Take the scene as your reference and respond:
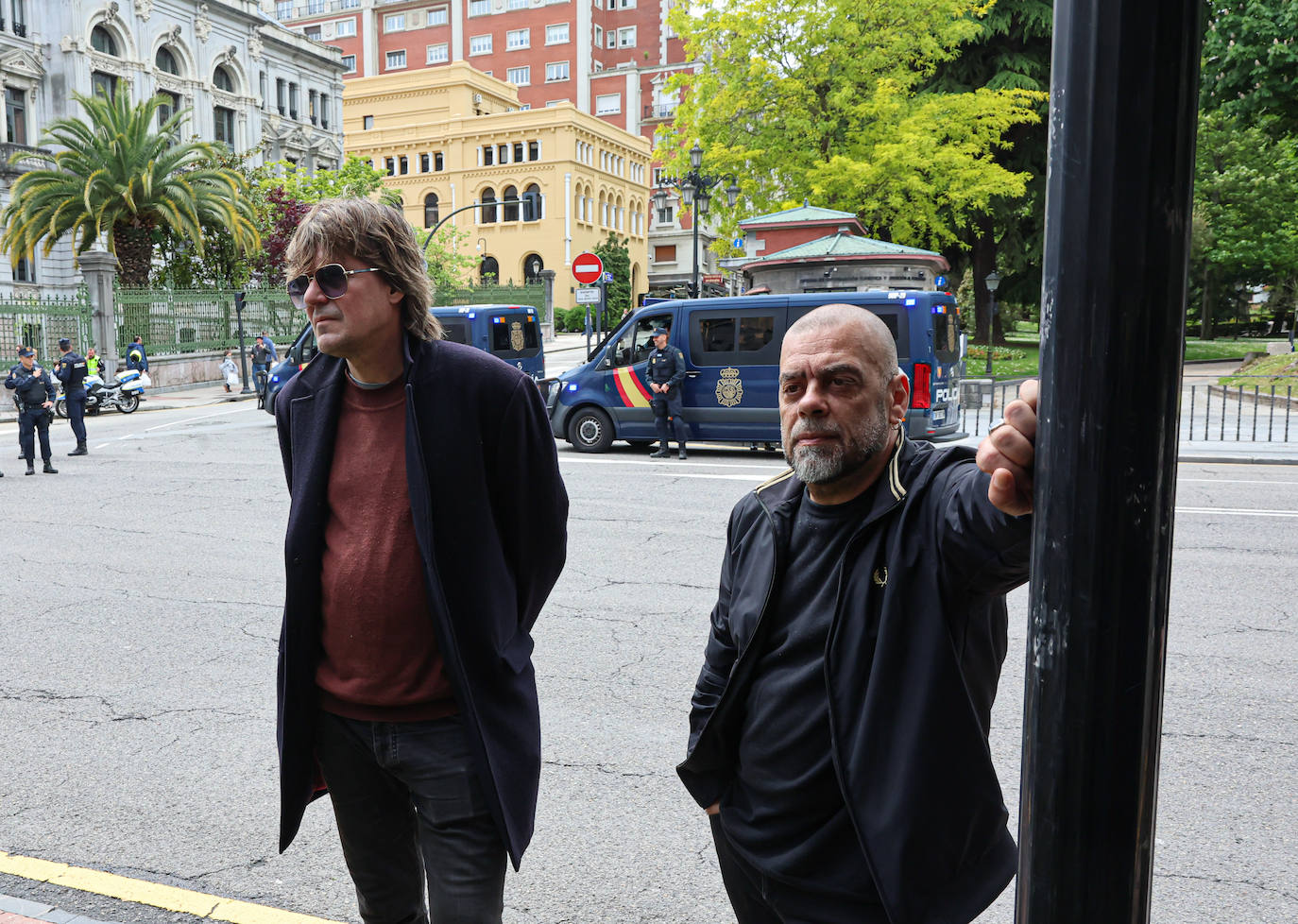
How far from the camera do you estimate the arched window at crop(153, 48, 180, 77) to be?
145 ft

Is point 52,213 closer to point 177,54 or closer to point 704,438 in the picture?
point 177,54

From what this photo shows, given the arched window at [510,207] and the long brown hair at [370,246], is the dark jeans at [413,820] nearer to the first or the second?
the long brown hair at [370,246]

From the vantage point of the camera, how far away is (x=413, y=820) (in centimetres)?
252

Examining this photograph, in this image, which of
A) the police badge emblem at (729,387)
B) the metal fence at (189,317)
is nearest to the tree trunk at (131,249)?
the metal fence at (189,317)

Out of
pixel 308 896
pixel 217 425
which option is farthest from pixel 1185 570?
pixel 217 425

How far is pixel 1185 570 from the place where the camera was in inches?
309

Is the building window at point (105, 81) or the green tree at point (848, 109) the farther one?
the building window at point (105, 81)

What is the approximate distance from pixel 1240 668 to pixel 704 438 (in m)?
10.4

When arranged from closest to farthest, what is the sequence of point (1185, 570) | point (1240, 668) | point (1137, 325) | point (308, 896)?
1. point (1137, 325)
2. point (308, 896)
3. point (1240, 668)
4. point (1185, 570)

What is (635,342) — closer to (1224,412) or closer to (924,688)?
(1224,412)

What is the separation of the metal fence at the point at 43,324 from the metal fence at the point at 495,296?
69.3 ft

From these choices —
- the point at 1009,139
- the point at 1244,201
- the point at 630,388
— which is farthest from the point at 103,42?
the point at 1244,201

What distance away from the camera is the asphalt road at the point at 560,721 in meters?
3.53

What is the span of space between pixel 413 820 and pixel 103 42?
46794 mm
